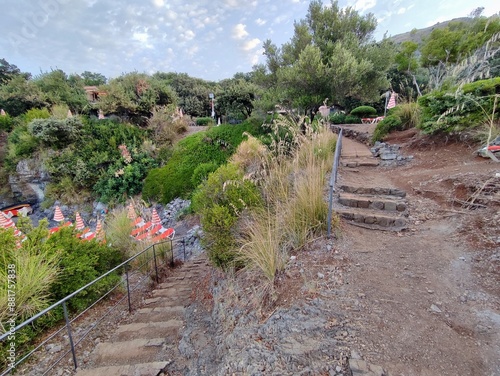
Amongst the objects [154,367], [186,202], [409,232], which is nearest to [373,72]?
[409,232]

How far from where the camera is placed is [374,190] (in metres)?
3.89

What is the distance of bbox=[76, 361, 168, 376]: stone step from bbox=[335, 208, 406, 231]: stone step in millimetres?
2821

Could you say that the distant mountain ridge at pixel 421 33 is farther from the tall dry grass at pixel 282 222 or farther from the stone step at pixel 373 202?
the tall dry grass at pixel 282 222

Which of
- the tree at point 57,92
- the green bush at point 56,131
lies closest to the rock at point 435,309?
the green bush at point 56,131

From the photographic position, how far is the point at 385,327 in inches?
64.3

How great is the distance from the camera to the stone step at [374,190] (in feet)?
12.3

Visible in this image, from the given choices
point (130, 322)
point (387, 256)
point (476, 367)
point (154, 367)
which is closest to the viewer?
point (476, 367)

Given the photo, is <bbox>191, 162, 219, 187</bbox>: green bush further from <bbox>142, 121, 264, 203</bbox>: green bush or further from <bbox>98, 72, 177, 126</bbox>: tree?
<bbox>98, 72, 177, 126</bbox>: tree

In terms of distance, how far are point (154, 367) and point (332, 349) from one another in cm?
176

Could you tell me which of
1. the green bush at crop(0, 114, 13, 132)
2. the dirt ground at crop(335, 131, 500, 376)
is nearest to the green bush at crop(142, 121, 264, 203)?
the dirt ground at crop(335, 131, 500, 376)

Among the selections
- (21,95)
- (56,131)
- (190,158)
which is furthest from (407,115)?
(21,95)

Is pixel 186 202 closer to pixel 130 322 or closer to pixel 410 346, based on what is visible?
pixel 130 322

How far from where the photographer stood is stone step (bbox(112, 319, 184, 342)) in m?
2.84

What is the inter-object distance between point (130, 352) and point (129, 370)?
1.36ft
